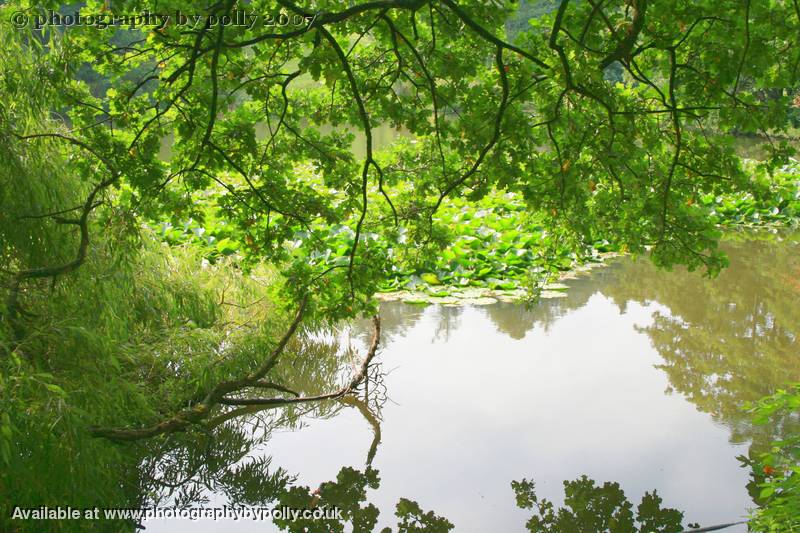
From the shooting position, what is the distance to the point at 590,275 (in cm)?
707

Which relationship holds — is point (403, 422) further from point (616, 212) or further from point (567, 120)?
point (567, 120)

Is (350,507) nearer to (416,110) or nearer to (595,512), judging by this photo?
(595,512)

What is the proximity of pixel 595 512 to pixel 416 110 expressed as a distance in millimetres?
1820

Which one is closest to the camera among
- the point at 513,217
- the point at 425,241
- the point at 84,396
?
the point at 84,396

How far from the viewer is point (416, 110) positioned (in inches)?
124

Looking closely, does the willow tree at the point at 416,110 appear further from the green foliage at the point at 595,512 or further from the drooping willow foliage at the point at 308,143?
the green foliage at the point at 595,512

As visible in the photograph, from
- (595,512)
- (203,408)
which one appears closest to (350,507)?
(203,408)

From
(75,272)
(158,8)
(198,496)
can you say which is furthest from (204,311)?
(158,8)

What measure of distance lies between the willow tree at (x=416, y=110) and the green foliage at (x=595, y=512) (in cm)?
110

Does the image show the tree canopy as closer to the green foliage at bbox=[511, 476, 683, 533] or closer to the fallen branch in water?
the fallen branch in water

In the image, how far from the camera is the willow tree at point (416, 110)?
256cm

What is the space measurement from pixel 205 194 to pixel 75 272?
6.12 m

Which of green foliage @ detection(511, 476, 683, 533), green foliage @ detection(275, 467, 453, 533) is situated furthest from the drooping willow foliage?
green foliage @ detection(511, 476, 683, 533)

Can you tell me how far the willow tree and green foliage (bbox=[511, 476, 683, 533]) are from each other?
1099 mm
